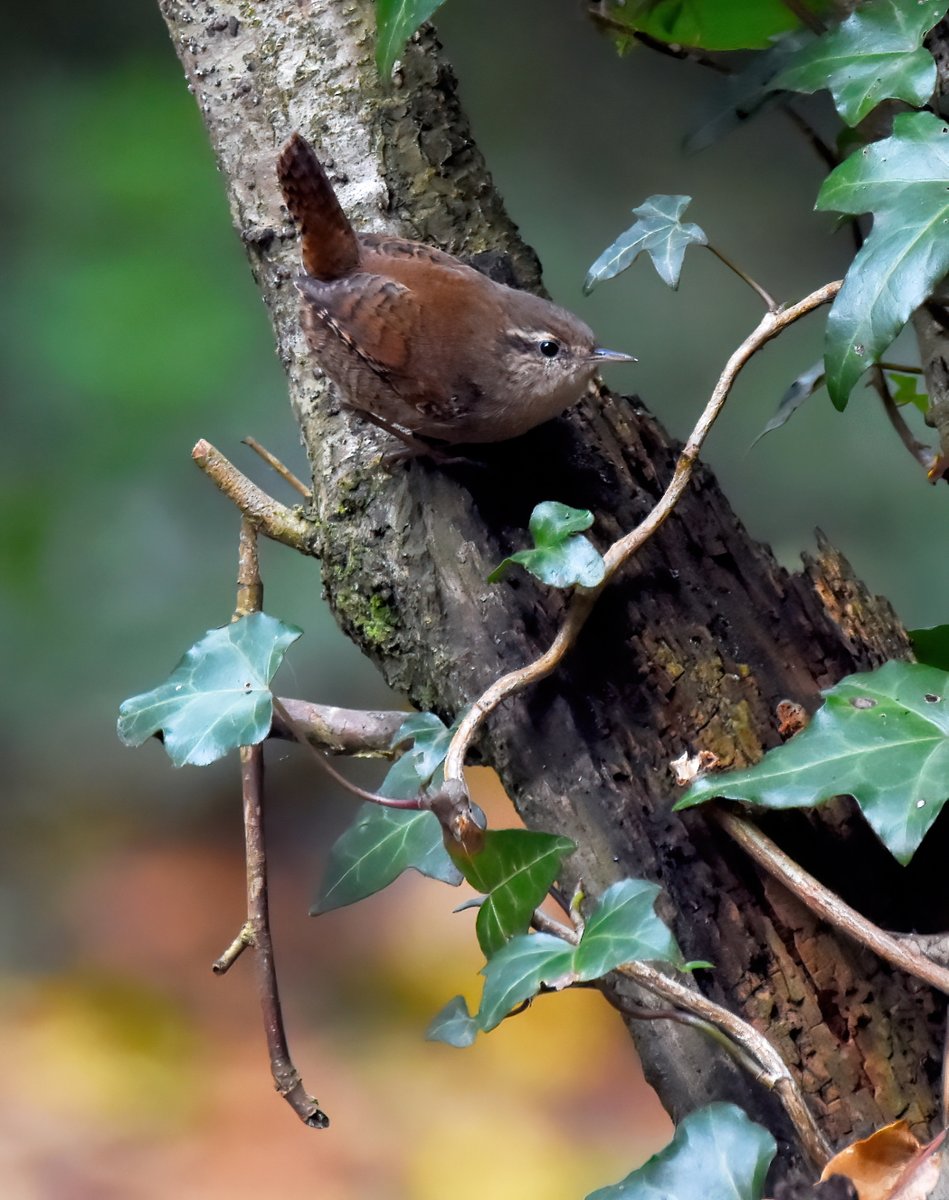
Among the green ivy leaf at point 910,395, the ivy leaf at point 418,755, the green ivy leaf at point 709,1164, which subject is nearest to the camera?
the green ivy leaf at point 709,1164

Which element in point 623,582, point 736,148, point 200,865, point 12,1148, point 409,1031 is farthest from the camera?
point 736,148

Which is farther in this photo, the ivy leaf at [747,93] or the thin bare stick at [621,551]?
the ivy leaf at [747,93]

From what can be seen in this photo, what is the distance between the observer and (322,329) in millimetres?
1349

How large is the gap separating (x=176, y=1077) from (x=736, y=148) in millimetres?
2451

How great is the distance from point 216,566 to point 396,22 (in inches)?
59.4

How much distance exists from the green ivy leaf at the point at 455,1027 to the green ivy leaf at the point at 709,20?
123 cm

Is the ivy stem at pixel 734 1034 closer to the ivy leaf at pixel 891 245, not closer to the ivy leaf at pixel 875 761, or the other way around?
the ivy leaf at pixel 875 761

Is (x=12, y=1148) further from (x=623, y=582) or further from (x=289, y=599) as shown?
(x=623, y=582)

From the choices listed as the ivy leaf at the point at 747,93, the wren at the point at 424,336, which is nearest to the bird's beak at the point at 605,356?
the wren at the point at 424,336

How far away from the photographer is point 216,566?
246cm

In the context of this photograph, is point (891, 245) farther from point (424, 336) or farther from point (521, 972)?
point (521, 972)

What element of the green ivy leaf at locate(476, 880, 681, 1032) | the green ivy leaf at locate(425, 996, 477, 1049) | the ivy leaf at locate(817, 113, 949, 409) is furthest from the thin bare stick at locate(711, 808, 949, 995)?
the ivy leaf at locate(817, 113, 949, 409)

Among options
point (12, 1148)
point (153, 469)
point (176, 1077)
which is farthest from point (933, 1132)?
point (153, 469)

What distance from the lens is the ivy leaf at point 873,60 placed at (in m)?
1.05
